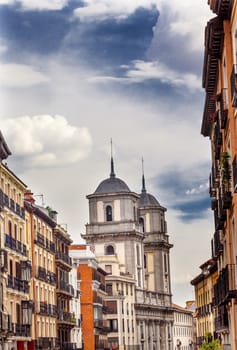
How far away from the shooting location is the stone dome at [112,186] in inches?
6324

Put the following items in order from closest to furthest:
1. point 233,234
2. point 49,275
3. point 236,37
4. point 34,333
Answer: point 236,37
point 233,234
point 34,333
point 49,275

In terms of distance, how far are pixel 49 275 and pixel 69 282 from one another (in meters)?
15.1

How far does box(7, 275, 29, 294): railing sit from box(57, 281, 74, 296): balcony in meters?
17.5

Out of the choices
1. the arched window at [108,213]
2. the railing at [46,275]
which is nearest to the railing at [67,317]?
the railing at [46,275]

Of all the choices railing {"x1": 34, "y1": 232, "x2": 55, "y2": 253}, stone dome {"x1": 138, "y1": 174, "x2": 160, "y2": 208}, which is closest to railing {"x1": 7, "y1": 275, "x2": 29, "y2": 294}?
railing {"x1": 34, "y1": 232, "x2": 55, "y2": 253}

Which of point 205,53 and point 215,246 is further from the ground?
point 205,53

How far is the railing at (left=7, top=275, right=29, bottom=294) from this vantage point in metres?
65.6

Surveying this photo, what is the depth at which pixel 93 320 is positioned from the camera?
11269 centimetres

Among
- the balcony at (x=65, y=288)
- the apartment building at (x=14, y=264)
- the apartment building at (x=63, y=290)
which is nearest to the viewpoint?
the apartment building at (x=14, y=264)

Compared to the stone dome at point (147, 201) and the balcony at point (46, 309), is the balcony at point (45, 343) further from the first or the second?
the stone dome at point (147, 201)

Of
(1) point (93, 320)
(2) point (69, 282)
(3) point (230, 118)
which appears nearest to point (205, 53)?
(3) point (230, 118)

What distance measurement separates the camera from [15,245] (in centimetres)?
6850

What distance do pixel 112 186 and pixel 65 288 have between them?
6903 cm

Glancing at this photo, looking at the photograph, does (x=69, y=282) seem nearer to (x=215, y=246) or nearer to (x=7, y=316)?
(x=7, y=316)
